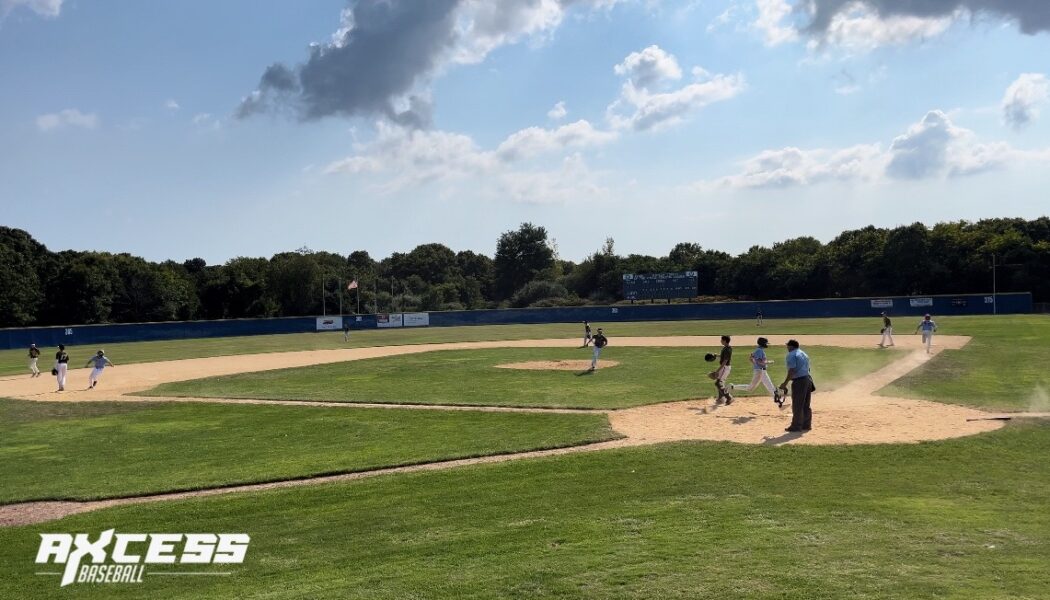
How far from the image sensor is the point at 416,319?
91.8 meters

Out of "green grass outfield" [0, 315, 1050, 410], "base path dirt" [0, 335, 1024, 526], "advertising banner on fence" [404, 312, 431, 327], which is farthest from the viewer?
"advertising banner on fence" [404, 312, 431, 327]

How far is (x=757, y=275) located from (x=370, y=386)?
88884mm

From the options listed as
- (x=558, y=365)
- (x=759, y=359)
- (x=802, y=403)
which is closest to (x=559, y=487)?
(x=802, y=403)

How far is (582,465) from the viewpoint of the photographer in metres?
12.9

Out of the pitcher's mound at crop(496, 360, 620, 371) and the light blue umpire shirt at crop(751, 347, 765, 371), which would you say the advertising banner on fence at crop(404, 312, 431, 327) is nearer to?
the pitcher's mound at crop(496, 360, 620, 371)

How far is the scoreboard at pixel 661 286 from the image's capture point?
84.8m

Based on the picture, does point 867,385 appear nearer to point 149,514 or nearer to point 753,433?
point 753,433

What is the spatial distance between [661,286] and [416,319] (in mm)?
30907

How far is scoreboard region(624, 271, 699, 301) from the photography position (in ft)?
278

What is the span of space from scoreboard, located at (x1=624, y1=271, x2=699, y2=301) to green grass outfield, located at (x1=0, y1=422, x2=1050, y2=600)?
7203 cm

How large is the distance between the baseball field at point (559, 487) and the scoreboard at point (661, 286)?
5821 centimetres

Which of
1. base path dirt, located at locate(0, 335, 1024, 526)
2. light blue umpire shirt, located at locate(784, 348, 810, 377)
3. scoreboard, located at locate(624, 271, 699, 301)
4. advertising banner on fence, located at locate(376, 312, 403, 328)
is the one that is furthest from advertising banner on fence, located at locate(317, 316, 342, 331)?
light blue umpire shirt, located at locate(784, 348, 810, 377)

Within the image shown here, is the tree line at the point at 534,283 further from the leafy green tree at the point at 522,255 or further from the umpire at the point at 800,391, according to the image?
the umpire at the point at 800,391

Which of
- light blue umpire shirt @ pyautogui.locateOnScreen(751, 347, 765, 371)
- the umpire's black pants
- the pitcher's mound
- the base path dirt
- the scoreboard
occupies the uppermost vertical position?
the scoreboard
